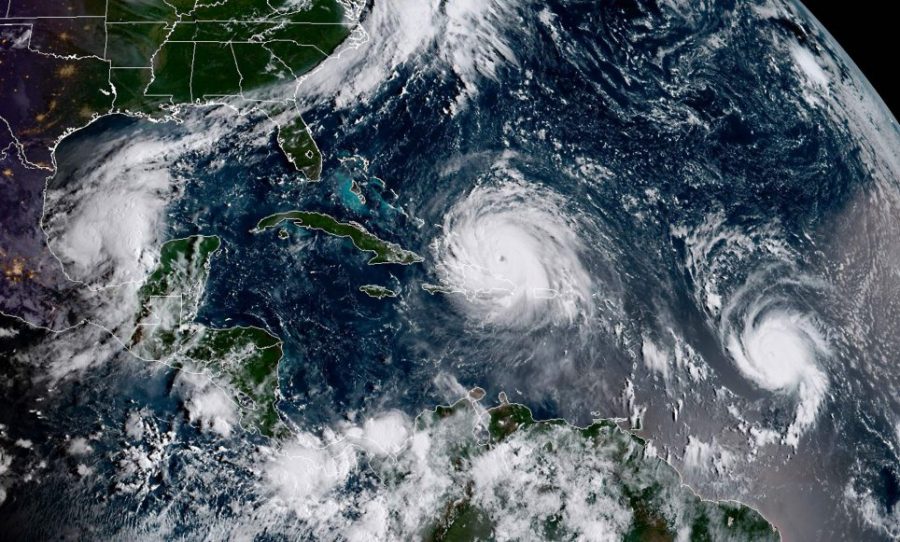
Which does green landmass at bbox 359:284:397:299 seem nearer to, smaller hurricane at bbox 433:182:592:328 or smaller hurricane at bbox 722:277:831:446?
Answer: smaller hurricane at bbox 433:182:592:328

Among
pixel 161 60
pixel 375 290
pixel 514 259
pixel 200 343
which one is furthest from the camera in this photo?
pixel 161 60

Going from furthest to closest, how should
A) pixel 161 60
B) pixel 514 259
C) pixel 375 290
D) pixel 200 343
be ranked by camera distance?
pixel 161 60, pixel 514 259, pixel 375 290, pixel 200 343

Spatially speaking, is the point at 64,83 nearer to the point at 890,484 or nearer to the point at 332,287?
the point at 332,287

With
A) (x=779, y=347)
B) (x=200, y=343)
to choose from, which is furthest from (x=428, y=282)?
(x=779, y=347)

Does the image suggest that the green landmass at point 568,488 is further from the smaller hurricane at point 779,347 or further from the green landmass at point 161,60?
the green landmass at point 161,60

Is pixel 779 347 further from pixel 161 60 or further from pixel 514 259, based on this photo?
pixel 161 60

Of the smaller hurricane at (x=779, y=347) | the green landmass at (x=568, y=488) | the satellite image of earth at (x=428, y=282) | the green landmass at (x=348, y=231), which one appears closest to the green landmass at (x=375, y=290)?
the satellite image of earth at (x=428, y=282)

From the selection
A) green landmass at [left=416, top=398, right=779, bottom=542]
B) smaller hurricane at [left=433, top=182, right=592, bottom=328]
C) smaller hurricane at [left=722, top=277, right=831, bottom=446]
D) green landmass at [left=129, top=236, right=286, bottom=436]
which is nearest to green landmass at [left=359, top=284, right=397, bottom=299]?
smaller hurricane at [left=433, top=182, right=592, bottom=328]
